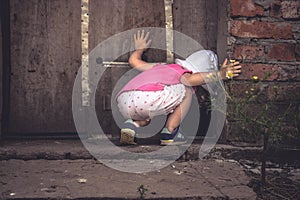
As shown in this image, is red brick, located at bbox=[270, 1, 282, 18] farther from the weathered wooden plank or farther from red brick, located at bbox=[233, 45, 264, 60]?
the weathered wooden plank

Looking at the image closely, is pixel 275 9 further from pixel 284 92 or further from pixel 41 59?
pixel 41 59

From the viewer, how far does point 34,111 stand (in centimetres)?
321

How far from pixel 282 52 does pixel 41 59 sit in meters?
1.68

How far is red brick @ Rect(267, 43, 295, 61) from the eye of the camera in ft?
9.29

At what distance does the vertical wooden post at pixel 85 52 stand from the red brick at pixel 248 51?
1.08m

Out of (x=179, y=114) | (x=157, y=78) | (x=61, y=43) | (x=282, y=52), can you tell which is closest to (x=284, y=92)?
(x=282, y=52)

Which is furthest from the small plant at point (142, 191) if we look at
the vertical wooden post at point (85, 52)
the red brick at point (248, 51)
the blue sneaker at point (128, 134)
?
the vertical wooden post at point (85, 52)

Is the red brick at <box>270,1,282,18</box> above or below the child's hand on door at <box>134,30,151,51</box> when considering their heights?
above

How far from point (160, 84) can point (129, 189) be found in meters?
1.03

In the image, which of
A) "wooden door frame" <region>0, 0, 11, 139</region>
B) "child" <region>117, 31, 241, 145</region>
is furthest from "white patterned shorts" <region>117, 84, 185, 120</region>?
"wooden door frame" <region>0, 0, 11, 139</region>

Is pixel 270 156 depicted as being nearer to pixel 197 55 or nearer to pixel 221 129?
pixel 221 129

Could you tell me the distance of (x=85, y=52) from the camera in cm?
320

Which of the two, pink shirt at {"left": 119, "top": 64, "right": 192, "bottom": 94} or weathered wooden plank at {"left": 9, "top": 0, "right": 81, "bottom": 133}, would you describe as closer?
pink shirt at {"left": 119, "top": 64, "right": 192, "bottom": 94}

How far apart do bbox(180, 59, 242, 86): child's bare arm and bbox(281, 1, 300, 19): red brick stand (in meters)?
0.45
